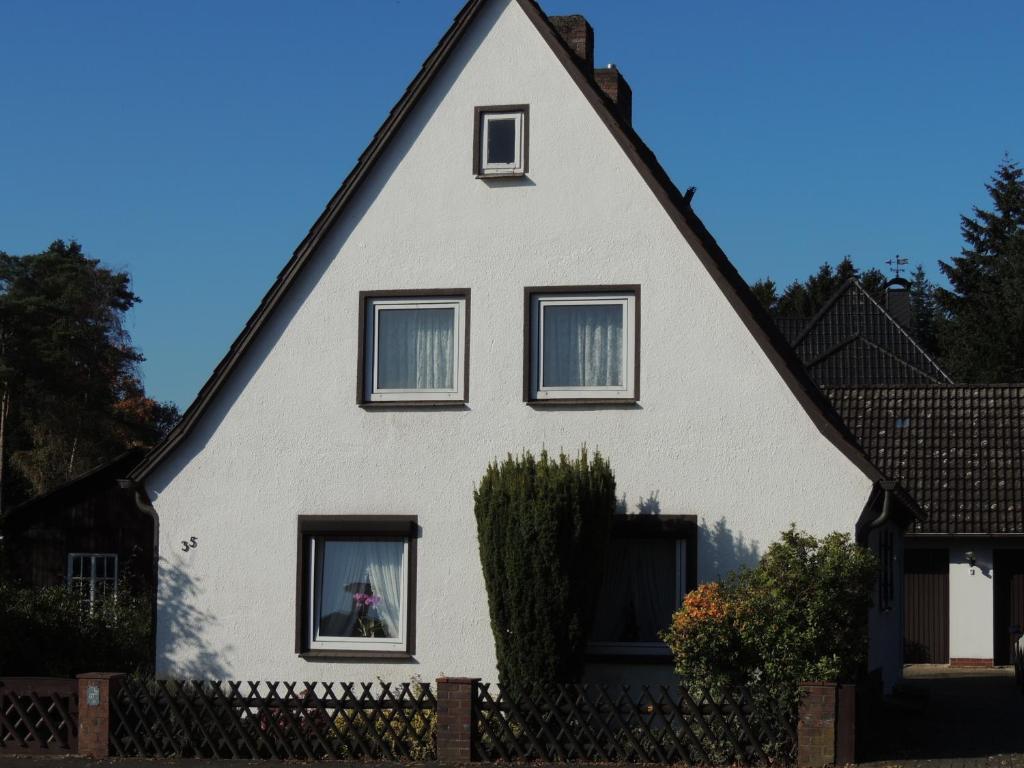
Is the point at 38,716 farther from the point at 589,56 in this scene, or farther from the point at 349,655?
the point at 589,56

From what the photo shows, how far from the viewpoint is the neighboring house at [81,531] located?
33.3 meters

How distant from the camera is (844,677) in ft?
48.9

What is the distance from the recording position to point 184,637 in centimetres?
1778

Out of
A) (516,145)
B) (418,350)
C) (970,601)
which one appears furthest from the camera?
(970,601)

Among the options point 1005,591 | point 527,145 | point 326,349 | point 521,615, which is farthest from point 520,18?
point 1005,591

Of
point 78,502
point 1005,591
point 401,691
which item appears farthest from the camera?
point 78,502

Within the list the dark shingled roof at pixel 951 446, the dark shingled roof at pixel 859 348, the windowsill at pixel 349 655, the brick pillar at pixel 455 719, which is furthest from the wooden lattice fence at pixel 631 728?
the dark shingled roof at pixel 859 348

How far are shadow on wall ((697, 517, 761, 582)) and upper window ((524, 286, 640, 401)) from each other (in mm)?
1986

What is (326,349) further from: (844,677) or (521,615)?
(844,677)

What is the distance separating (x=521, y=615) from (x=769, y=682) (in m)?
2.70

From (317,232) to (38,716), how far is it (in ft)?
21.1

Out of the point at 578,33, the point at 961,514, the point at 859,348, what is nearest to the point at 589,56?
the point at 578,33

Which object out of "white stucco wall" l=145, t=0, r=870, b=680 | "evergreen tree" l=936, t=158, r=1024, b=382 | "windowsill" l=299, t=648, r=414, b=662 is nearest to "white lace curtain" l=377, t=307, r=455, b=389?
"white stucco wall" l=145, t=0, r=870, b=680

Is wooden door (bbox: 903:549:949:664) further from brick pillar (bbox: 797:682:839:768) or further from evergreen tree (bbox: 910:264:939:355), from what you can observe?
evergreen tree (bbox: 910:264:939:355)
